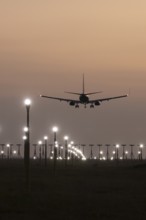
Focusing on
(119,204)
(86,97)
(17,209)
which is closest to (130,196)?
(119,204)

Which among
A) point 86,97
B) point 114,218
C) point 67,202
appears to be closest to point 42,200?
point 67,202

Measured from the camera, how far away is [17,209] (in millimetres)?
33594

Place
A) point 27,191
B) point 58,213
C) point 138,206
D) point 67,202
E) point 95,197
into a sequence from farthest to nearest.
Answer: point 27,191, point 95,197, point 67,202, point 138,206, point 58,213

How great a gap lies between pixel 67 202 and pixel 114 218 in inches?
315

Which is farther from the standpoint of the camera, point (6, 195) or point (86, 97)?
point (86, 97)

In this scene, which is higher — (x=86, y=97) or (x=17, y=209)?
(x=86, y=97)

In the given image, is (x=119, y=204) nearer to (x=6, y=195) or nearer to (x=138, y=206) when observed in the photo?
(x=138, y=206)

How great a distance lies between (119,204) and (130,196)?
241 inches

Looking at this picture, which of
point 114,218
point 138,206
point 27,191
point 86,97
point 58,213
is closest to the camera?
point 114,218

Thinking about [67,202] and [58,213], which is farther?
[67,202]

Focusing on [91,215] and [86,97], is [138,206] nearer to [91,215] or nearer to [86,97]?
[91,215]

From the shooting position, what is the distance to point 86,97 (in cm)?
12950

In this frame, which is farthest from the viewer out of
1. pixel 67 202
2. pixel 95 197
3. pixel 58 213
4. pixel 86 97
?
pixel 86 97

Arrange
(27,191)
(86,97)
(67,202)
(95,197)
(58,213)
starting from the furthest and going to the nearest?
1. (86,97)
2. (27,191)
3. (95,197)
4. (67,202)
5. (58,213)
